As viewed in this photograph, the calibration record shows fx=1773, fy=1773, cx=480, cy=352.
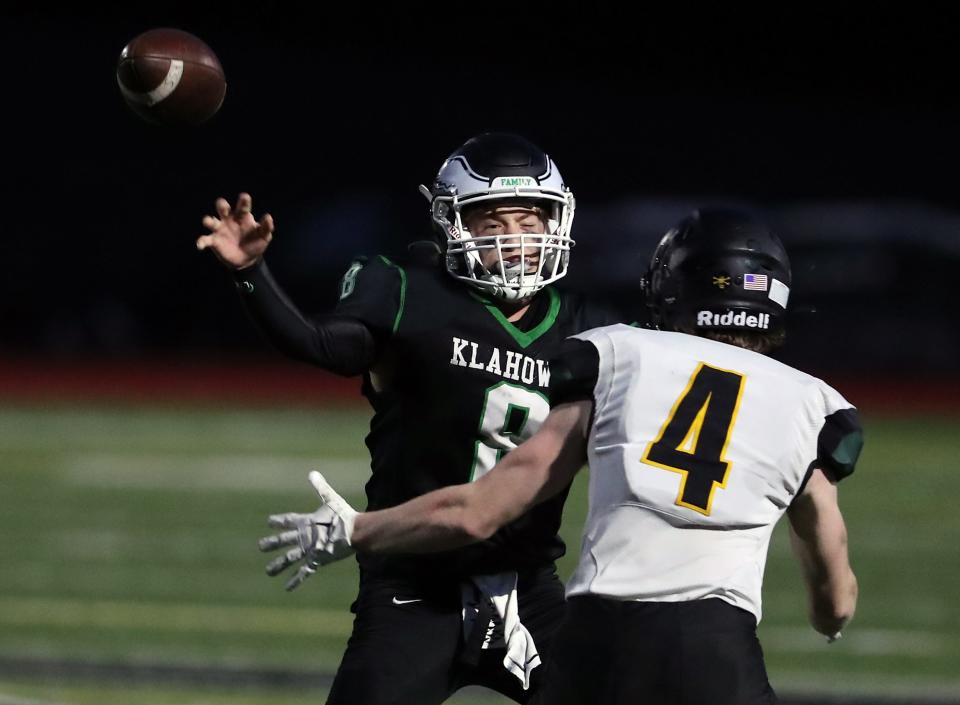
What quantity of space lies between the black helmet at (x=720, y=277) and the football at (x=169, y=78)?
1738 millimetres

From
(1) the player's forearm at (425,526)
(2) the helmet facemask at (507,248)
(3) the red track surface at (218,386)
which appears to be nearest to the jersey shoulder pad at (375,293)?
(2) the helmet facemask at (507,248)

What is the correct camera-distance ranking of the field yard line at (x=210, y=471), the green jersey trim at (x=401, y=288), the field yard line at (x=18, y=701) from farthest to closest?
the field yard line at (x=210, y=471) < the field yard line at (x=18, y=701) < the green jersey trim at (x=401, y=288)

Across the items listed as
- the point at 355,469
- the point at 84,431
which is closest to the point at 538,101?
the point at 84,431

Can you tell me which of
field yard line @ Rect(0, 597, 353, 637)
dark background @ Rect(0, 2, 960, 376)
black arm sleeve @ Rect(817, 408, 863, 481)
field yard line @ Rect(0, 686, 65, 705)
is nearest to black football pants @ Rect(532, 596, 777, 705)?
black arm sleeve @ Rect(817, 408, 863, 481)

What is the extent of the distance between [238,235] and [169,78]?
0.76 m

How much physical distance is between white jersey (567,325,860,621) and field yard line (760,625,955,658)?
4531 millimetres

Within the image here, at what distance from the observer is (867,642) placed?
7.58 metres

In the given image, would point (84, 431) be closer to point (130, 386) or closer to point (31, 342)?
point (130, 386)

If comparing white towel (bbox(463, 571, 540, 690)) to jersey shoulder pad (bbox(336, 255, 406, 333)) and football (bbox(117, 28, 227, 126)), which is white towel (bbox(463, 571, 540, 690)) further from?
football (bbox(117, 28, 227, 126))

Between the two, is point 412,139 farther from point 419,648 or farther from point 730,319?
point 730,319

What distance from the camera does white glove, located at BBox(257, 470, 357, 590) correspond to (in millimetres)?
3221

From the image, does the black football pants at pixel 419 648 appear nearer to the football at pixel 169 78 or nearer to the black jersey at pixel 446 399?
the black jersey at pixel 446 399

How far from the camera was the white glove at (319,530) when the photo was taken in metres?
3.22

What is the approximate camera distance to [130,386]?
20.5m
